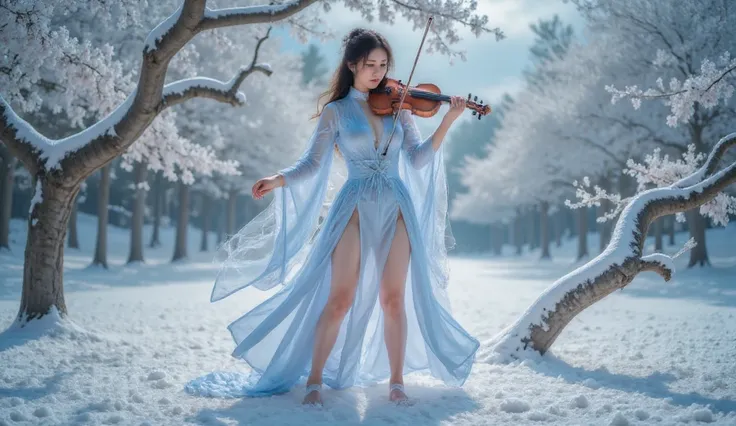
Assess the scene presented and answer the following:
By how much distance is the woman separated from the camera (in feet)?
11.8

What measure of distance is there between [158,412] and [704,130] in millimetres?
12883

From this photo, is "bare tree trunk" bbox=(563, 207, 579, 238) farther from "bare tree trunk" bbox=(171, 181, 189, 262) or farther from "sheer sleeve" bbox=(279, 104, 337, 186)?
"sheer sleeve" bbox=(279, 104, 337, 186)

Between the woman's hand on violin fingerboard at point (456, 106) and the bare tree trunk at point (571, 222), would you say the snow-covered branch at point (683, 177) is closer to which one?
the woman's hand on violin fingerboard at point (456, 106)

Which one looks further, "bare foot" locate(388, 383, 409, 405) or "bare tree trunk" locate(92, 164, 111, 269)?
"bare tree trunk" locate(92, 164, 111, 269)

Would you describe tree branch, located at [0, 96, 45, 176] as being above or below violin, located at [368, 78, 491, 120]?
below

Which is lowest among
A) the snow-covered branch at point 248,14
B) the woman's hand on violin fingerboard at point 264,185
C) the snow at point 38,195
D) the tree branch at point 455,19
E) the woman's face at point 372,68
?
the snow at point 38,195

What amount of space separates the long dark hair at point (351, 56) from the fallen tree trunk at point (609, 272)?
7.23 ft

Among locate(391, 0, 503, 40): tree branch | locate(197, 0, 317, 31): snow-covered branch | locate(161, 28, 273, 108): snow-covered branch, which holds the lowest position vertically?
locate(161, 28, 273, 108): snow-covered branch

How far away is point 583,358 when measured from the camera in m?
4.82

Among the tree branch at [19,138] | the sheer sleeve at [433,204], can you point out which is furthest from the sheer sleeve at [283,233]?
the tree branch at [19,138]

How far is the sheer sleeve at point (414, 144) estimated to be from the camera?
3801 millimetres

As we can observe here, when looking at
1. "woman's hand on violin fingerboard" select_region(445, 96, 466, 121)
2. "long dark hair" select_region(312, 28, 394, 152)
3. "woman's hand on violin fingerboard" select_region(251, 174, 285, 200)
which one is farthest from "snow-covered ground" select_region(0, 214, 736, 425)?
"long dark hair" select_region(312, 28, 394, 152)

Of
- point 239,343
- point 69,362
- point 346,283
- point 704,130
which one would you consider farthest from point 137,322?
point 704,130

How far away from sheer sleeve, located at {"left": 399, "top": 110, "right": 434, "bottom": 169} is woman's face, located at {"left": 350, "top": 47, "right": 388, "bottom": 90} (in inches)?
11.8
